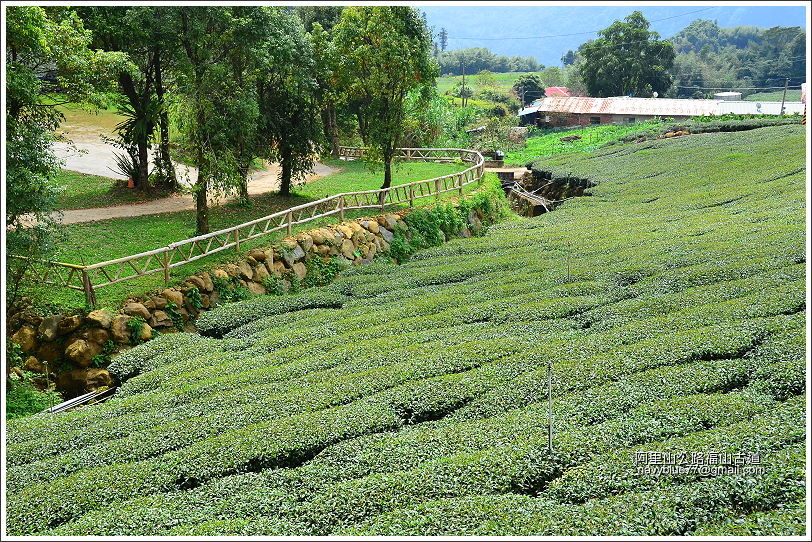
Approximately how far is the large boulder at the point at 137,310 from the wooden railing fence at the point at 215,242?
2.95 feet

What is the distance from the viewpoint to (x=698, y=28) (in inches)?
4818

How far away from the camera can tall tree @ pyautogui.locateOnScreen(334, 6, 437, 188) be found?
31594mm

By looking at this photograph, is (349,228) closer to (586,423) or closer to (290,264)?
(290,264)

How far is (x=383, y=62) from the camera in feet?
105

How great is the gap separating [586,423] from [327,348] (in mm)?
7830

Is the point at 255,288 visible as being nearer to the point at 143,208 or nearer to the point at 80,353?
the point at 80,353

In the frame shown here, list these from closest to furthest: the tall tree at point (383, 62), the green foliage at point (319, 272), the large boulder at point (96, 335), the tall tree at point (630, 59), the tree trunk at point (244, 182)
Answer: the large boulder at point (96, 335)
the green foliage at point (319, 272)
the tree trunk at point (244, 182)
the tall tree at point (383, 62)
the tall tree at point (630, 59)

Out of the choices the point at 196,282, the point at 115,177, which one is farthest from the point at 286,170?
the point at 196,282

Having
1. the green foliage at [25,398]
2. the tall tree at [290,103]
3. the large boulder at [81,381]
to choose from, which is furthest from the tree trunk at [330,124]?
the green foliage at [25,398]

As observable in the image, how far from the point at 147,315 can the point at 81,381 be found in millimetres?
2781

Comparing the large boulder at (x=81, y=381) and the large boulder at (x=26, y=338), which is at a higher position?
the large boulder at (x=26, y=338)

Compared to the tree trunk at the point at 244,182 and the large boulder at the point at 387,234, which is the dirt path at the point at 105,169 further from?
the large boulder at the point at 387,234

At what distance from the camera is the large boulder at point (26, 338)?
1877 centimetres

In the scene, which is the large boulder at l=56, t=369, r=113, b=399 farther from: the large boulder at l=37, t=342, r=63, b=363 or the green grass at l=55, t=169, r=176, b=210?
the green grass at l=55, t=169, r=176, b=210
